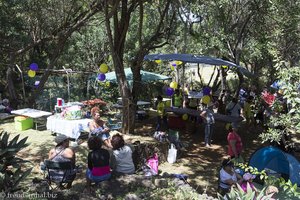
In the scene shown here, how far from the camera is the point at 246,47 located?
16.4 meters

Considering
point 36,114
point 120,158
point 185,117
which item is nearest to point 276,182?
point 120,158

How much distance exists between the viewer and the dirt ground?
709 cm

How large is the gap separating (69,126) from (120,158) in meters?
3.89

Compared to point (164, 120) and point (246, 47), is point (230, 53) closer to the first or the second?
point (246, 47)

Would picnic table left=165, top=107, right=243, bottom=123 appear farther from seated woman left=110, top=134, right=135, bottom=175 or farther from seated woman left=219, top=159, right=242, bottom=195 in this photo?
seated woman left=110, top=134, right=135, bottom=175

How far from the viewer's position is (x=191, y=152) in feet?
30.0

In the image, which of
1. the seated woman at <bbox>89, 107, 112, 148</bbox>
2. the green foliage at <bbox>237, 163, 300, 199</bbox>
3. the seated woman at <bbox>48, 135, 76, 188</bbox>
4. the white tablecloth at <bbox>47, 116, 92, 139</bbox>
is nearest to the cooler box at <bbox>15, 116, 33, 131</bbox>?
the white tablecloth at <bbox>47, 116, 92, 139</bbox>

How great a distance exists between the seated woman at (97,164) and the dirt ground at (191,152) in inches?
20.9

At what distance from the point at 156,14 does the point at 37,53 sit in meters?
8.05

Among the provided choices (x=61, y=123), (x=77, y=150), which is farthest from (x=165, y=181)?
(x=61, y=123)

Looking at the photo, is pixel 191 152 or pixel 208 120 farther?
pixel 208 120

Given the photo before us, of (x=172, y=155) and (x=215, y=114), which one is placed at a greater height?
(x=215, y=114)

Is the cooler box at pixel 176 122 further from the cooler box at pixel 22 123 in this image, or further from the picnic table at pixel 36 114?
the cooler box at pixel 22 123

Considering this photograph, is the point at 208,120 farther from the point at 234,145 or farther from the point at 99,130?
the point at 99,130
